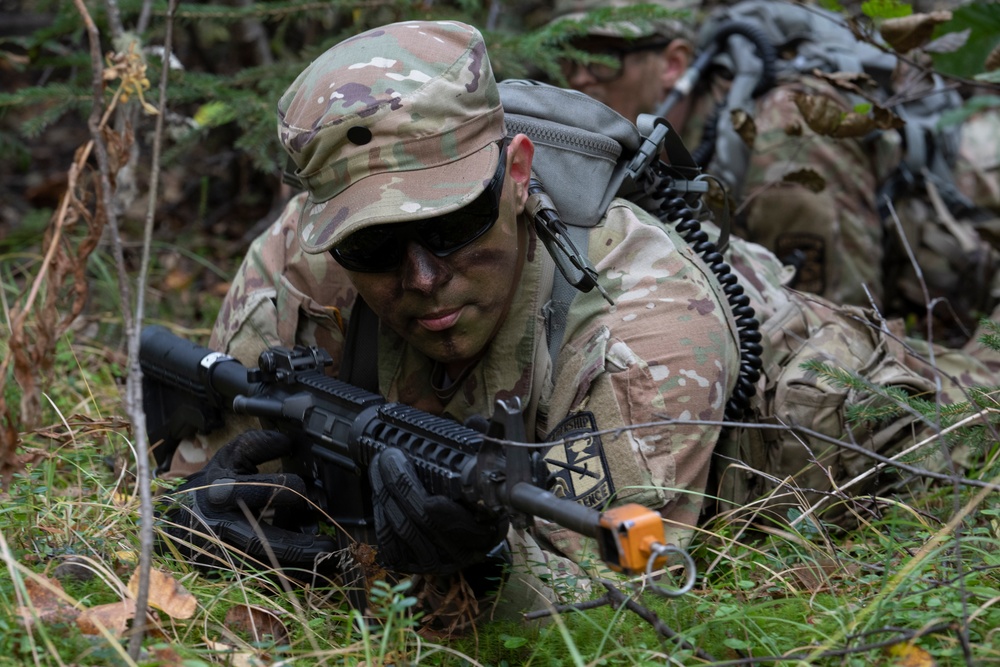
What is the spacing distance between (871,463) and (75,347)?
10.4ft

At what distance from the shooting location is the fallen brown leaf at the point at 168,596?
208 cm

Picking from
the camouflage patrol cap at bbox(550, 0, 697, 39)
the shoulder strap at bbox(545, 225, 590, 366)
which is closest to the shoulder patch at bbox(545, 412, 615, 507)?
the shoulder strap at bbox(545, 225, 590, 366)

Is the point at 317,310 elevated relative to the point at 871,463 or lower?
elevated

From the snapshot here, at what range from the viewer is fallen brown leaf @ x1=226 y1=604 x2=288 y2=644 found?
220 centimetres

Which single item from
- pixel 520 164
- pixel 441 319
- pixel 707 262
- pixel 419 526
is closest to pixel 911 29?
pixel 707 262

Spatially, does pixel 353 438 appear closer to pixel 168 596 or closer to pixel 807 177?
pixel 168 596

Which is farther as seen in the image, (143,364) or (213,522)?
(143,364)

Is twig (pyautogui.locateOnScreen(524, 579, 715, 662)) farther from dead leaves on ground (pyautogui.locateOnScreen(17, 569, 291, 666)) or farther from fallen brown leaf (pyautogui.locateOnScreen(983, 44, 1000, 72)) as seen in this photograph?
fallen brown leaf (pyautogui.locateOnScreen(983, 44, 1000, 72))

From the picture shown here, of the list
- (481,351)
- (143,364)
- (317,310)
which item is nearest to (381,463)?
(481,351)

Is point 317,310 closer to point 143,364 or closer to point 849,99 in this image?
point 143,364

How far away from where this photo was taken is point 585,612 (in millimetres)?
2168

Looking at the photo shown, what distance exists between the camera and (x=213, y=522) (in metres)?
2.61

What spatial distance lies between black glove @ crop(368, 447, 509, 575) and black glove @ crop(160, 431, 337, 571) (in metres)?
0.37

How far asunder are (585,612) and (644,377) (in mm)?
706
